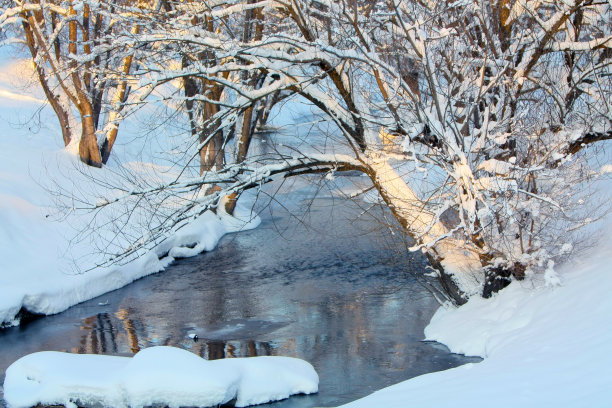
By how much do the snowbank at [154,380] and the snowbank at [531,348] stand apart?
138cm

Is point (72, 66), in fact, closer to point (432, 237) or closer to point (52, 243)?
point (52, 243)

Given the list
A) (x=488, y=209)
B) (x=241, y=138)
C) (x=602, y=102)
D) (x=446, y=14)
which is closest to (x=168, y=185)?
(x=488, y=209)

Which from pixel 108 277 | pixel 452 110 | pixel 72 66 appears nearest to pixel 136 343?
pixel 108 277

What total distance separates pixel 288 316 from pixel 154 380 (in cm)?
422

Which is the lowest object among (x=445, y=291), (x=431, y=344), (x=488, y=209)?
(x=431, y=344)

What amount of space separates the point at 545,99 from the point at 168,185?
16.1ft

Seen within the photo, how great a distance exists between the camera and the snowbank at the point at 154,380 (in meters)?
7.32

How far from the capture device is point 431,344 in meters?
9.46

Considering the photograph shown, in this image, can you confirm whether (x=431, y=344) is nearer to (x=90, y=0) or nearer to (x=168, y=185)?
(x=168, y=185)

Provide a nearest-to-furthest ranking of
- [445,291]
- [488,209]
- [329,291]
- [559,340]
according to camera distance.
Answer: [559,340], [488,209], [445,291], [329,291]

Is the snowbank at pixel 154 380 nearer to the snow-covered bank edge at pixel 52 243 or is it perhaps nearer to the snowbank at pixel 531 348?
the snowbank at pixel 531 348

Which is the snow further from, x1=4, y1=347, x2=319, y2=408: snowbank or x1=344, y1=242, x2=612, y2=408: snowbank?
x1=344, y1=242, x2=612, y2=408: snowbank

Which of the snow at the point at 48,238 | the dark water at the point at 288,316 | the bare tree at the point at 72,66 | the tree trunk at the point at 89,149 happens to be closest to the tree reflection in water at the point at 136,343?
the dark water at the point at 288,316

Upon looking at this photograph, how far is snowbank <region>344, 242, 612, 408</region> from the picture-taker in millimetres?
5055
